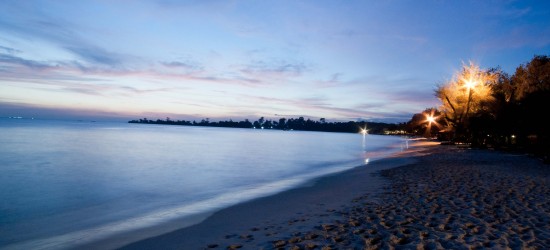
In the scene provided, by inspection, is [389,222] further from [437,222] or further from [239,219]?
[239,219]

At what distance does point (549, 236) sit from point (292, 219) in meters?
5.81

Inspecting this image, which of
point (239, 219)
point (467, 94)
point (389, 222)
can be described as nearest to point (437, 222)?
point (389, 222)

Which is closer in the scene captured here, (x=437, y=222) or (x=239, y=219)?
(x=437, y=222)

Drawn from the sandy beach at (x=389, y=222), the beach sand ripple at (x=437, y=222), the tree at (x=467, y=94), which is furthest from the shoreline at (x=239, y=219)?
the tree at (x=467, y=94)

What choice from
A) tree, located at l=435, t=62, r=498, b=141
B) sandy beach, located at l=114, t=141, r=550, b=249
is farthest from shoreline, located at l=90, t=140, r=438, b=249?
tree, located at l=435, t=62, r=498, b=141

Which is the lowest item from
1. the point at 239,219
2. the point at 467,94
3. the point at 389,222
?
the point at 239,219

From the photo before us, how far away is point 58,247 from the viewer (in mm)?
9078

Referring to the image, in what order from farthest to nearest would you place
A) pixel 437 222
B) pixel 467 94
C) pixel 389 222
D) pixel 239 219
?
1. pixel 467 94
2. pixel 239 219
3. pixel 389 222
4. pixel 437 222

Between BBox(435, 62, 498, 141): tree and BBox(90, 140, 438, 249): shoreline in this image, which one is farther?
BBox(435, 62, 498, 141): tree

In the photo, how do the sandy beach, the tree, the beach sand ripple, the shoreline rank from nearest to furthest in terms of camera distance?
the beach sand ripple, the sandy beach, the shoreline, the tree

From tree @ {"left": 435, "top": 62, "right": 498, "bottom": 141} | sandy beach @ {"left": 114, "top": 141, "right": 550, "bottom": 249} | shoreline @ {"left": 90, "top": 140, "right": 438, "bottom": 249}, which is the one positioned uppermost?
tree @ {"left": 435, "top": 62, "right": 498, "bottom": 141}

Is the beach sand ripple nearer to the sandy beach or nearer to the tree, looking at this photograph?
the sandy beach

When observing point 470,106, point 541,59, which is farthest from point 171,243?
point 470,106

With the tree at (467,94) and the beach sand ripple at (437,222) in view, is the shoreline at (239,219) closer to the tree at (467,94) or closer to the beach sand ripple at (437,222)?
the beach sand ripple at (437,222)
